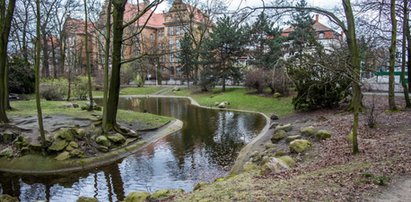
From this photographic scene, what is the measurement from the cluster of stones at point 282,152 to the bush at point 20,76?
25786 mm

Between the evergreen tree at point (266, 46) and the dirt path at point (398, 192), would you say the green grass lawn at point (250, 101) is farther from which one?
the dirt path at point (398, 192)

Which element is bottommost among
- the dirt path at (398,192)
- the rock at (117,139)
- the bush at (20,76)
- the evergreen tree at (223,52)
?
the rock at (117,139)

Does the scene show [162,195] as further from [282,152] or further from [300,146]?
[300,146]

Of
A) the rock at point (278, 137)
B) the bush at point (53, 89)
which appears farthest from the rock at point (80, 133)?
the bush at point (53, 89)

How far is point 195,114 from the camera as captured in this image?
89.2 ft

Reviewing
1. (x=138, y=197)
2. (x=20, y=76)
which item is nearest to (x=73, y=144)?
(x=138, y=197)

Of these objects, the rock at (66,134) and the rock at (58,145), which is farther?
the rock at (66,134)

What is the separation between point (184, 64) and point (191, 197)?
4005 centimetres

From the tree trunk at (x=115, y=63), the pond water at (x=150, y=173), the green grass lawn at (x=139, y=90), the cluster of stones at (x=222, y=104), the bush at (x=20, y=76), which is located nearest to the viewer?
the pond water at (x=150, y=173)

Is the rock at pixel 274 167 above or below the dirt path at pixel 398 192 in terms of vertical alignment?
below

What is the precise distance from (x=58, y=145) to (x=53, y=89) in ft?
62.1

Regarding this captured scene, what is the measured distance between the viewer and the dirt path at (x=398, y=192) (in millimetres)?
5898

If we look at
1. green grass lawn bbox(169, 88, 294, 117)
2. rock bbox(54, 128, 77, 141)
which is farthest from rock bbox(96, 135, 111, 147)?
green grass lawn bbox(169, 88, 294, 117)

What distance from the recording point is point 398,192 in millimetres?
6164
